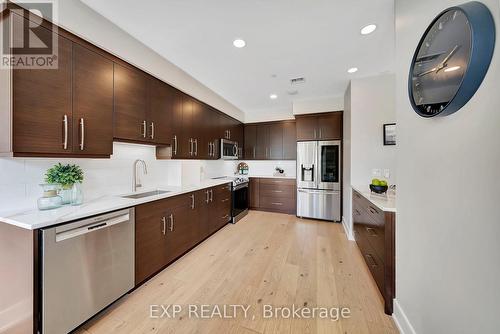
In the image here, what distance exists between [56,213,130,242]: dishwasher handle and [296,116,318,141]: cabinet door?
359 centimetres

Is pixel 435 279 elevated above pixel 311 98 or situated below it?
below

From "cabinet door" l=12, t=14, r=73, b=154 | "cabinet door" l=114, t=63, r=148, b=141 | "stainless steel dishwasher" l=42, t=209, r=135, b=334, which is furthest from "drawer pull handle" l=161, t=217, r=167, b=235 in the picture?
"cabinet door" l=12, t=14, r=73, b=154

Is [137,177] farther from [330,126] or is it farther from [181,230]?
[330,126]

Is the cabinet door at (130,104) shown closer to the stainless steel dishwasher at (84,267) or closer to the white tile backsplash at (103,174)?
the white tile backsplash at (103,174)

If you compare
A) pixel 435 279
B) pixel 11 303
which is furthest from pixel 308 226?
pixel 11 303

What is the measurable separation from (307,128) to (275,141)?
93 centimetres

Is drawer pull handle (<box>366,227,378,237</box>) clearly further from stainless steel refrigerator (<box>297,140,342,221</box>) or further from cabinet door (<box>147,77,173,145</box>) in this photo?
cabinet door (<box>147,77,173,145</box>)

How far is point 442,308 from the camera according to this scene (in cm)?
99

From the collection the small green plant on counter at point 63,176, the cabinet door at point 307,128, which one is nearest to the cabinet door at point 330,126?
the cabinet door at point 307,128

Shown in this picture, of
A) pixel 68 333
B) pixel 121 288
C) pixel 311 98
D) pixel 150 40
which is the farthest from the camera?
pixel 311 98

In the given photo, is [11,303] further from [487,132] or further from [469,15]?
[469,15]

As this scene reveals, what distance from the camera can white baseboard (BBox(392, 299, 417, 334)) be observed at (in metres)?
1.30

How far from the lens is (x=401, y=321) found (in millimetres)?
1407

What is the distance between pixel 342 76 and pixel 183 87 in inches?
100
